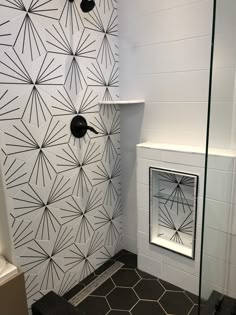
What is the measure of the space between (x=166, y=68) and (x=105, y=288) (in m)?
1.45

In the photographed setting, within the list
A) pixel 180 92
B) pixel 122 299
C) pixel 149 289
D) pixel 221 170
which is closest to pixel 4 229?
pixel 122 299

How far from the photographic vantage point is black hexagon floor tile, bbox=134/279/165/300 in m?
1.54

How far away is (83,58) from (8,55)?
479 millimetres

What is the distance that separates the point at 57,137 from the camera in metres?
1.40

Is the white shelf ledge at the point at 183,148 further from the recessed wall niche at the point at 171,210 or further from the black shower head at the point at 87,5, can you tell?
the black shower head at the point at 87,5

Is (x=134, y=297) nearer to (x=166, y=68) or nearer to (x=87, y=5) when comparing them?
(x=166, y=68)

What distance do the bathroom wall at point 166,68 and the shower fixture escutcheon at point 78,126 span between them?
0.40 m

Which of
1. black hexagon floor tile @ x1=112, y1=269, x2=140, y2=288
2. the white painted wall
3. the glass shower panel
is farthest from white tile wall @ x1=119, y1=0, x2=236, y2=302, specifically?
the white painted wall

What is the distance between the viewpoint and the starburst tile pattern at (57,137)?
1188mm

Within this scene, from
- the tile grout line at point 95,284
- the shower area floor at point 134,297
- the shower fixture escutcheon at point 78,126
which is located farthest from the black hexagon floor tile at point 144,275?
the shower fixture escutcheon at point 78,126

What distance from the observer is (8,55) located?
113cm

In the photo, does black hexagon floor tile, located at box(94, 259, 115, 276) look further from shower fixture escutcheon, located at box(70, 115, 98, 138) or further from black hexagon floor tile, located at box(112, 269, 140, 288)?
shower fixture escutcheon, located at box(70, 115, 98, 138)

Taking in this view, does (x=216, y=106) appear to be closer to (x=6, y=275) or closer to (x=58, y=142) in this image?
(x=58, y=142)

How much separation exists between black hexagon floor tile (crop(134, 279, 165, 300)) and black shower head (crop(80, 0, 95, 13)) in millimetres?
1717
